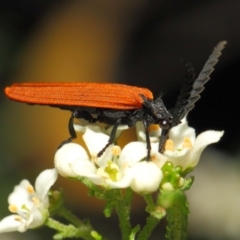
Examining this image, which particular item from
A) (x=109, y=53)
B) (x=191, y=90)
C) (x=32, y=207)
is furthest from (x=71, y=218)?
(x=109, y=53)

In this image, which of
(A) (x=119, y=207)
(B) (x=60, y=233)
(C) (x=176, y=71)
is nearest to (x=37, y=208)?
(B) (x=60, y=233)

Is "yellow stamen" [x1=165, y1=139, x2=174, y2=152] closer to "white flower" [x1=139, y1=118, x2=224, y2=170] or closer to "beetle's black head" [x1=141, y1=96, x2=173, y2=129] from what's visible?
"white flower" [x1=139, y1=118, x2=224, y2=170]

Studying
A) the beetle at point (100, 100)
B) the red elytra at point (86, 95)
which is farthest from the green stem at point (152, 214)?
the red elytra at point (86, 95)

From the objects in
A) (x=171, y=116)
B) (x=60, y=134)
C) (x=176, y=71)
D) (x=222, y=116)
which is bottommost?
(x=171, y=116)

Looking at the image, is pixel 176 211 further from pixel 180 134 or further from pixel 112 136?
pixel 180 134

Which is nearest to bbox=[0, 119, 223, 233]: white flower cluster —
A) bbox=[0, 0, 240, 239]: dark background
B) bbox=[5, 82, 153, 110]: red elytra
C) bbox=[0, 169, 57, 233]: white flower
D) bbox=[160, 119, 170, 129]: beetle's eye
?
bbox=[0, 169, 57, 233]: white flower

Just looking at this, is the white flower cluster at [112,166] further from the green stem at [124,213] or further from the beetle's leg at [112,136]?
the green stem at [124,213]

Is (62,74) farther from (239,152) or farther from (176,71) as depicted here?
(239,152)

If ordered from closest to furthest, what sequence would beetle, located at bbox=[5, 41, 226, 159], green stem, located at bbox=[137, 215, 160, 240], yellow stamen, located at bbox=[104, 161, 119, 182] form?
1. green stem, located at bbox=[137, 215, 160, 240]
2. yellow stamen, located at bbox=[104, 161, 119, 182]
3. beetle, located at bbox=[5, 41, 226, 159]
